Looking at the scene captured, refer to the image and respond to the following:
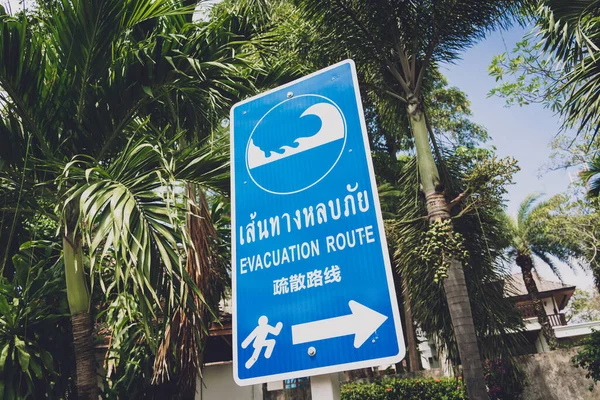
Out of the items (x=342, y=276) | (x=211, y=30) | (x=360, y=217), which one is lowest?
(x=342, y=276)

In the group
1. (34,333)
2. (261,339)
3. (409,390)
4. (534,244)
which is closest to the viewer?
(261,339)

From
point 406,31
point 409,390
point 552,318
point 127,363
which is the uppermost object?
point 406,31

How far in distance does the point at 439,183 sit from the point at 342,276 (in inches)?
157

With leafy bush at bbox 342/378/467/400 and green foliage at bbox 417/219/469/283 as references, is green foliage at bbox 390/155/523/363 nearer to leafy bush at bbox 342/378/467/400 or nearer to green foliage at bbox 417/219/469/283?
green foliage at bbox 417/219/469/283

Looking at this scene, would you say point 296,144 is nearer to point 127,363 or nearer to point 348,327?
point 348,327

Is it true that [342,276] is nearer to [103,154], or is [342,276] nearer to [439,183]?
[103,154]

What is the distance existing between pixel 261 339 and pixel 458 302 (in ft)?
12.2

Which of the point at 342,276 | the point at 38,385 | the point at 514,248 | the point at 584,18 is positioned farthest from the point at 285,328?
the point at 514,248

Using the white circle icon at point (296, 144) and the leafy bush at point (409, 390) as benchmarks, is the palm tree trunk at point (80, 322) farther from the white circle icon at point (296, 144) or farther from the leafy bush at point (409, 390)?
the leafy bush at point (409, 390)

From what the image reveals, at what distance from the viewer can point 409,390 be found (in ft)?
34.4

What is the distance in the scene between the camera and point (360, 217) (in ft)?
3.98

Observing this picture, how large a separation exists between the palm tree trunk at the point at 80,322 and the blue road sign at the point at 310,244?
254 cm

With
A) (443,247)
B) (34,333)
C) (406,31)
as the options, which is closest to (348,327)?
(443,247)

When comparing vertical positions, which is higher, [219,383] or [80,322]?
[80,322]
